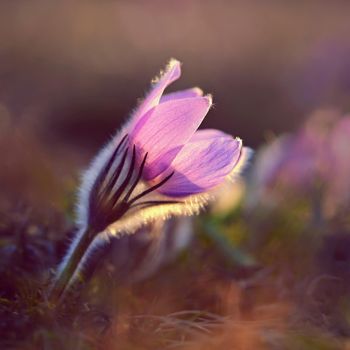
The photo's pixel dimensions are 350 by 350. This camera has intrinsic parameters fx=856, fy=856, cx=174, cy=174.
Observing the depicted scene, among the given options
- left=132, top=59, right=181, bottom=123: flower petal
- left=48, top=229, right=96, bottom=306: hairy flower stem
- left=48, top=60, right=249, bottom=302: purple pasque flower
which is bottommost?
left=48, top=229, right=96, bottom=306: hairy flower stem

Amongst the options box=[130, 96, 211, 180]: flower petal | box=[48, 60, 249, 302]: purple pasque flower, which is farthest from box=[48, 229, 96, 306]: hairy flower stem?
box=[130, 96, 211, 180]: flower petal

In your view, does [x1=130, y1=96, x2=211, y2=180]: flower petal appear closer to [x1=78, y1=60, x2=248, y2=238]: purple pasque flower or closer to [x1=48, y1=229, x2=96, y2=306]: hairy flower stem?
[x1=78, y1=60, x2=248, y2=238]: purple pasque flower

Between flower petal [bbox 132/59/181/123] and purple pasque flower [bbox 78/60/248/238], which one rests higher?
flower petal [bbox 132/59/181/123]

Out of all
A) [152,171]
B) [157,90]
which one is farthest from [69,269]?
[157,90]

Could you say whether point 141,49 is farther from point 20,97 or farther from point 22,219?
point 22,219

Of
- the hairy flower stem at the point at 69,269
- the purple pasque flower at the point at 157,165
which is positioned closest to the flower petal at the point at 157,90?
the purple pasque flower at the point at 157,165

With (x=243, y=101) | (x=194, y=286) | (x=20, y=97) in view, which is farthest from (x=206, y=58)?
(x=194, y=286)

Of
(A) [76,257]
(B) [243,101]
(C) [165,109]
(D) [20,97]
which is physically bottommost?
(B) [243,101]
